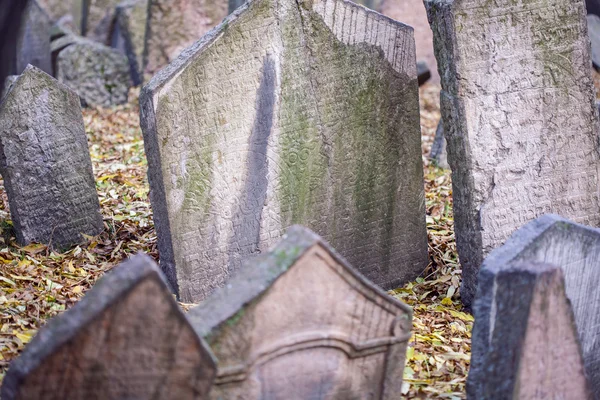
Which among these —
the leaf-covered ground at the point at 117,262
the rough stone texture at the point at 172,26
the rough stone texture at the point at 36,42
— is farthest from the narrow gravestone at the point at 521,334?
the rough stone texture at the point at 36,42

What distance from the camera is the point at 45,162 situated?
546 cm

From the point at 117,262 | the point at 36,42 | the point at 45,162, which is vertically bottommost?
the point at 117,262

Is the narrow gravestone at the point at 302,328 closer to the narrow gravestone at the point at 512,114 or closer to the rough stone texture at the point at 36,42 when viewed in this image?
the narrow gravestone at the point at 512,114

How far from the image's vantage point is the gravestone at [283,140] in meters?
4.55

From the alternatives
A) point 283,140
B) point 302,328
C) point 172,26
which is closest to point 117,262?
point 283,140

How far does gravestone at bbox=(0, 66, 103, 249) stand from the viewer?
5344 millimetres

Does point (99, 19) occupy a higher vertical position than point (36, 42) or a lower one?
higher

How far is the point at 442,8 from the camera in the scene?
14.4 ft

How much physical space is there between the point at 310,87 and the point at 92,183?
1789 millimetres

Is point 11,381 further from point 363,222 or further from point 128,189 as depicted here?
point 128,189

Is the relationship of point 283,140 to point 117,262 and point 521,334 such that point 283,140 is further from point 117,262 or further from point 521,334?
point 521,334

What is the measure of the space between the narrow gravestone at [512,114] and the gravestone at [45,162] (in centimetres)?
250

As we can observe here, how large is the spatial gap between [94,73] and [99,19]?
533 cm

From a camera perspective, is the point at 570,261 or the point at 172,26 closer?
the point at 570,261
